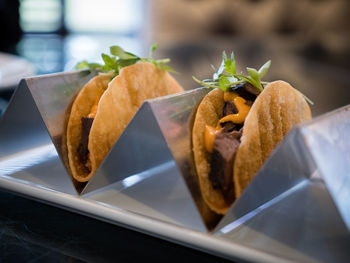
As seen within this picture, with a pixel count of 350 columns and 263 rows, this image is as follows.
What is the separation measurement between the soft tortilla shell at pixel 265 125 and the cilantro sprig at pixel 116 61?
49 centimetres

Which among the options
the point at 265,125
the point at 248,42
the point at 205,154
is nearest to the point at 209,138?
the point at 205,154

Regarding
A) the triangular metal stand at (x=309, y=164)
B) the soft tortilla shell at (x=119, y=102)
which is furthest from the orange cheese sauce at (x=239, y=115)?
the soft tortilla shell at (x=119, y=102)

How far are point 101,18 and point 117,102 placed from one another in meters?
11.6

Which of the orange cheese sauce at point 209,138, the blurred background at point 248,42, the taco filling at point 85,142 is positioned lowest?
the blurred background at point 248,42

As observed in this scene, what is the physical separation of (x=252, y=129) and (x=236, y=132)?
0.20 ft

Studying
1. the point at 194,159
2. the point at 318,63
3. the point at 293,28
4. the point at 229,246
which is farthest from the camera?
the point at 293,28

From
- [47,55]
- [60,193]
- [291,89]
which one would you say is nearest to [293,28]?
[47,55]

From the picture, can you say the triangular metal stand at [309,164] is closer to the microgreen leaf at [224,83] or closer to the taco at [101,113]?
the microgreen leaf at [224,83]

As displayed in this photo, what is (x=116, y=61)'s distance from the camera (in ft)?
5.60

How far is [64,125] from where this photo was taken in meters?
1.48

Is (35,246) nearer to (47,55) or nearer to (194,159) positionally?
(194,159)

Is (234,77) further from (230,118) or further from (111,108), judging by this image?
(111,108)

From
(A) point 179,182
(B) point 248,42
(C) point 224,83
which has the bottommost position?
(B) point 248,42

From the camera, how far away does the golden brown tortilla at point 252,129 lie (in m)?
1.23
